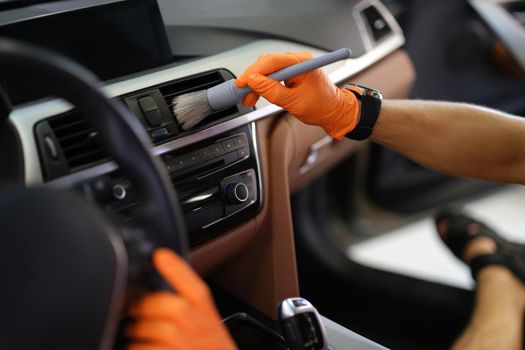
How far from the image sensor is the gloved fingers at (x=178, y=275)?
0.46m

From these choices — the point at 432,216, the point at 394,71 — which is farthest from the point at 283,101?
the point at 432,216

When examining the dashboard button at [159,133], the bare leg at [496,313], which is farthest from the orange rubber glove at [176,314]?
the bare leg at [496,313]

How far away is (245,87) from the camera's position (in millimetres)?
785

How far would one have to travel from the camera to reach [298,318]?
856 millimetres

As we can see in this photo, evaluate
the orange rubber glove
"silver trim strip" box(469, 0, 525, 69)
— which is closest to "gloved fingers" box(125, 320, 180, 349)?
the orange rubber glove

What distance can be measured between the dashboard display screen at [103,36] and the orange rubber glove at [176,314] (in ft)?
1.50

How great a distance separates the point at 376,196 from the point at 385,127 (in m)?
0.91

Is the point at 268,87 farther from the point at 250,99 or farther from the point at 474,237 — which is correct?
the point at 474,237

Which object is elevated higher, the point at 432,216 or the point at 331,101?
the point at 331,101

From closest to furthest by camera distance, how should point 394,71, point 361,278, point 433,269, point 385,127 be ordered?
point 385,127
point 394,71
point 361,278
point 433,269

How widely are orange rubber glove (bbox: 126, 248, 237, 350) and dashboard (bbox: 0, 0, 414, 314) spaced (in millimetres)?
261

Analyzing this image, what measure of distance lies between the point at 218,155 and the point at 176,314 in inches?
17.4

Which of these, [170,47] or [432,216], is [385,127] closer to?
[170,47]

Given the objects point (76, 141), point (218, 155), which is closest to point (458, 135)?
point (218, 155)
